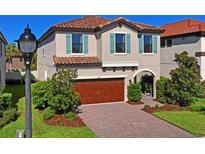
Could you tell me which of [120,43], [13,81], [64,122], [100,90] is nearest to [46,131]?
[64,122]

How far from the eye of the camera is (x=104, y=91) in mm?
20594

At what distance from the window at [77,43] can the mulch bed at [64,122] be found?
21.4 ft

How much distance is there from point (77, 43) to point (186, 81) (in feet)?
26.0

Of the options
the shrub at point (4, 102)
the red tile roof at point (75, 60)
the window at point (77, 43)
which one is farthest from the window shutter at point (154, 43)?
the shrub at point (4, 102)

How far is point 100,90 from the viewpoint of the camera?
67.2 ft

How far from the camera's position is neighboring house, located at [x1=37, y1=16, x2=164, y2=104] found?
19781mm

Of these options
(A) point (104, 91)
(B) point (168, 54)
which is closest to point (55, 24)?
(A) point (104, 91)

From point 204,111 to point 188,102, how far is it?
180cm

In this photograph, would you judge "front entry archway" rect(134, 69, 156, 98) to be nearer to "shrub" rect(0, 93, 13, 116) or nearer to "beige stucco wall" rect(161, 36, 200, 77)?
"beige stucco wall" rect(161, 36, 200, 77)

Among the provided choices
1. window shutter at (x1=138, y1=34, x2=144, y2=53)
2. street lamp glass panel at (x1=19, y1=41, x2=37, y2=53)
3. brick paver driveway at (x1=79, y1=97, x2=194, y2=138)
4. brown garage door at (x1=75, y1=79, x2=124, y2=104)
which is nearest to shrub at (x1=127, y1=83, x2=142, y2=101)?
brown garage door at (x1=75, y1=79, x2=124, y2=104)

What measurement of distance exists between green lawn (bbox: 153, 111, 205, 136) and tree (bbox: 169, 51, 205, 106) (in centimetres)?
177

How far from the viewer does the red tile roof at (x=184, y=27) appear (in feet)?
77.6
